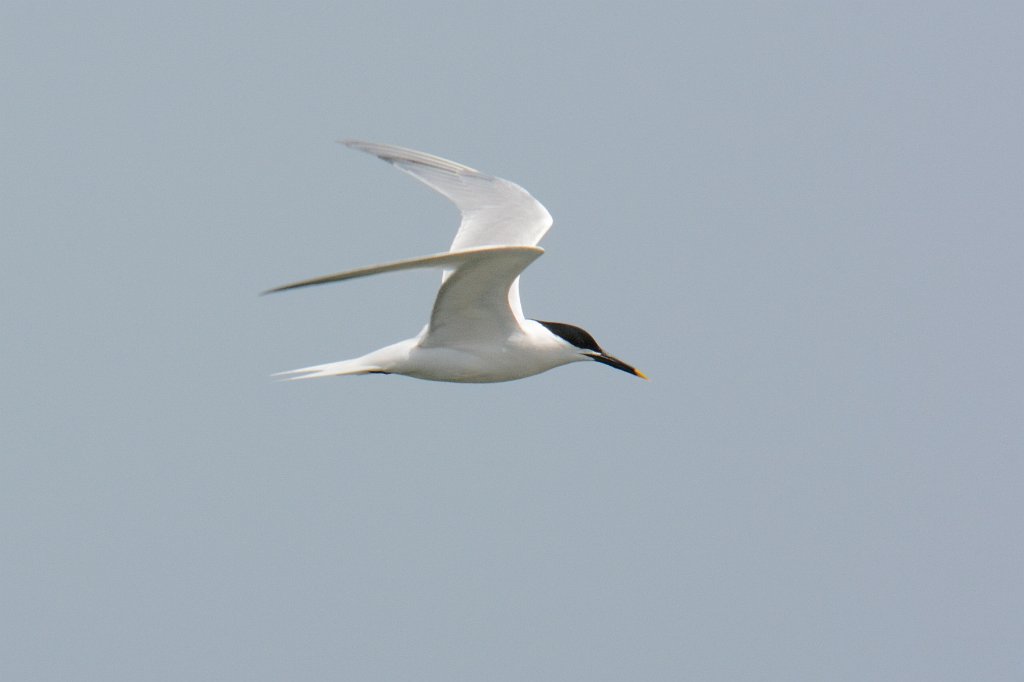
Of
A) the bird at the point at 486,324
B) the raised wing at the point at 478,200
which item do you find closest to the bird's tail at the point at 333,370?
the bird at the point at 486,324

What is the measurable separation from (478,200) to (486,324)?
2190mm

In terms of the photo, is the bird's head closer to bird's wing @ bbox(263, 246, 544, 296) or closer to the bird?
the bird

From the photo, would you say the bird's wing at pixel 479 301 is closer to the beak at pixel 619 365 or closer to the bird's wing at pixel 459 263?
the bird's wing at pixel 459 263

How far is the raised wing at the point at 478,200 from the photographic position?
10.7 metres

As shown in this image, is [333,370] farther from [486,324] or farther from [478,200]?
[478,200]

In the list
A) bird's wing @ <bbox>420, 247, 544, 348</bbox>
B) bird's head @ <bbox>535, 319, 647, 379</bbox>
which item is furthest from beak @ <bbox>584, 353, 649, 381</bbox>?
bird's wing @ <bbox>420, 247, 544, 348</bbox>

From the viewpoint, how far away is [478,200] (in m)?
11.3

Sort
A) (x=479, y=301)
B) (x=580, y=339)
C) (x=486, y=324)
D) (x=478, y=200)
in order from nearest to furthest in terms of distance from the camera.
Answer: (x=479, y=301)
(x=486, y=324)
(x=580, y=339)
(x=478, y=200)

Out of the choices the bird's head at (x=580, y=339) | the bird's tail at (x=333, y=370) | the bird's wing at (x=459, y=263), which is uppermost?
the bird's wing at (x=459, y=263)

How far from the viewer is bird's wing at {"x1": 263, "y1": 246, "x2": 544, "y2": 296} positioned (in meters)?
6.62

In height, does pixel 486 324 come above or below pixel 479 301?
below

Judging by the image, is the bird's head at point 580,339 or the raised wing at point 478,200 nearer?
the bird's head at point 580,339

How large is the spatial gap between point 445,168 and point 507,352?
2708 millimetres

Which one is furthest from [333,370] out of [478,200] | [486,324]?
[478,200]
